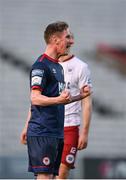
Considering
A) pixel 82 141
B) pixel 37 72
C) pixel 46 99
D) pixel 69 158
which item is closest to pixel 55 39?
pixel 37 72

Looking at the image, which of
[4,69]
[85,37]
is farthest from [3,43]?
[85,37]

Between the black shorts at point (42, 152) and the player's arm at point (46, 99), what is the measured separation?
0.32m

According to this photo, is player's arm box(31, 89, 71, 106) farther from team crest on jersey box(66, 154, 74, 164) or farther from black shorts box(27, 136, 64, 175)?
team crest on jersey box(66, 154, 74, 164)

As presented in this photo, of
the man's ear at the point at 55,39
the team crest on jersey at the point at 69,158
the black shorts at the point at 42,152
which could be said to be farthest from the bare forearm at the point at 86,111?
the man's ear at the point at 55,39

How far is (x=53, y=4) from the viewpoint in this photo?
18.5m

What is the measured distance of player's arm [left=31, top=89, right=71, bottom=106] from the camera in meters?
6.07

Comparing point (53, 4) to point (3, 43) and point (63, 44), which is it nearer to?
point (3, 43)

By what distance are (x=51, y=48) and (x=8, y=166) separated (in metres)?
8.51

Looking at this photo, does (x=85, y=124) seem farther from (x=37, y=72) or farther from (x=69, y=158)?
(x=37, y=72)

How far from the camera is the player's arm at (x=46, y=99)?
607 cm

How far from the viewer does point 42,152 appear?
252 inches

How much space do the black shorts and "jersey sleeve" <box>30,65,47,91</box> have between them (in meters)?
0.39

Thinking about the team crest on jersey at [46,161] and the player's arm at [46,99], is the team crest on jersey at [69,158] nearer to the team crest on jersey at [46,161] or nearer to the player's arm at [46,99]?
the team crest on jersey at [46,161]

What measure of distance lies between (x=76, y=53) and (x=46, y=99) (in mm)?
12340
